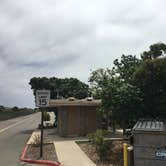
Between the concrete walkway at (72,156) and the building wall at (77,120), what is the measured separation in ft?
25.4

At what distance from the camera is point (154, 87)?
1722 cm

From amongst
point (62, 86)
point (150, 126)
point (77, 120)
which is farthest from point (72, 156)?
point (62, 86)

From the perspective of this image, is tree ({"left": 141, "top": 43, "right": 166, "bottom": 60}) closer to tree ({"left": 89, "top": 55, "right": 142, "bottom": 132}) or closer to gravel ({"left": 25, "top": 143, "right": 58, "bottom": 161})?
tree ({"left": 89, "top": 55, "right": 142, "bottom": 132})

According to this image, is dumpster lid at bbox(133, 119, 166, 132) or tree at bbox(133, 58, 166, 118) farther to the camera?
tree at bbox(133, 58, 166, 118)

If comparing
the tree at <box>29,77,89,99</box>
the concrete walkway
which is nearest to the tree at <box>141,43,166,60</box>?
the concrete walkway

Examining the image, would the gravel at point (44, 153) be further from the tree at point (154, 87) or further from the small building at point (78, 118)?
the small building at point (78, 118)

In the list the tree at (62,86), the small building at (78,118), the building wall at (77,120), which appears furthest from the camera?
the tree at (62,86)

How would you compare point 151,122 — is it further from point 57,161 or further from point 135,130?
point 57,161

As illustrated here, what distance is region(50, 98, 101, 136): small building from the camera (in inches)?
1193

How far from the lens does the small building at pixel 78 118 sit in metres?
30.3

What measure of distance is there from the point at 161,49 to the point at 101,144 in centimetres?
586

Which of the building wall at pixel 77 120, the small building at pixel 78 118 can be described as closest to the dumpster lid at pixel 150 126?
the small building at pixel 78 118

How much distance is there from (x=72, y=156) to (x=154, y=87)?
4756 millimetres

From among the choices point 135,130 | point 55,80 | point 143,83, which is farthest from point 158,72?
point 55,80
